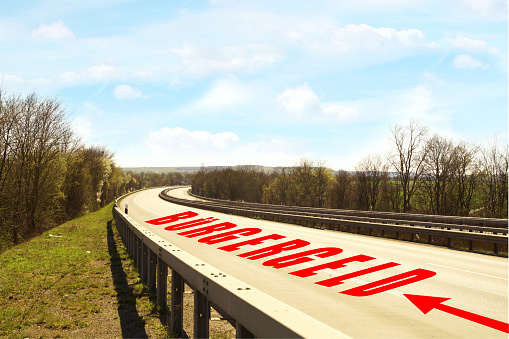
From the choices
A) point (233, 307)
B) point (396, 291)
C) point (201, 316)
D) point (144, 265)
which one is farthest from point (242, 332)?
point (144, 265)

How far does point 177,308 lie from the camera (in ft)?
18.1

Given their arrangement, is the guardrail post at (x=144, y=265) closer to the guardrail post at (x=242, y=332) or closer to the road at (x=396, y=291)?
the road at (x=396, y=291)

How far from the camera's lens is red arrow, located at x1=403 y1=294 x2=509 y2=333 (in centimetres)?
630

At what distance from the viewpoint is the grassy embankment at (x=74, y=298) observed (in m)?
6.18

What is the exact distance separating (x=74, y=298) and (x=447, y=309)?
6931 mm

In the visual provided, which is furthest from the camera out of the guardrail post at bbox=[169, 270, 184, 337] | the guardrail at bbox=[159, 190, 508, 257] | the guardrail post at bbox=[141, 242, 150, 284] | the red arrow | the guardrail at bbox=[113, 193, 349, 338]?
the guardrail at bbox=[159, 190, 508, 257]

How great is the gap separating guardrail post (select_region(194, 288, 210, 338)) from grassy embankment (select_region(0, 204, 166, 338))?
181cm

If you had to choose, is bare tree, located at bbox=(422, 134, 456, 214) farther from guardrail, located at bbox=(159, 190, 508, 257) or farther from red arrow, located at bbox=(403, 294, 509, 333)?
red arrow, located at bbox=(403, 294, 509, 333)

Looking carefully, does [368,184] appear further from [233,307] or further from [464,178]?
[233,307]

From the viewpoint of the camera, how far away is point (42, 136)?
3069cm

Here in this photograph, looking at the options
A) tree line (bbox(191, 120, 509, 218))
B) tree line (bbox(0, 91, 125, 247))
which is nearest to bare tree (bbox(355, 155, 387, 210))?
tree line (bbox(191, 120, 509, 218))

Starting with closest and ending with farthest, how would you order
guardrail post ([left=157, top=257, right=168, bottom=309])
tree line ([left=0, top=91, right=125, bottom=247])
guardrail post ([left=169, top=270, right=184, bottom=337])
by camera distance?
1. guardrail post ([left=169, top=270, right=184, bottom=337])
2. guardrail post ([left=157, top=257, right=168, bottom=309])
3. tree line ([left=0, top=91, right=125, bottom=247])

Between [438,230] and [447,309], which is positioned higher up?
[438,230]

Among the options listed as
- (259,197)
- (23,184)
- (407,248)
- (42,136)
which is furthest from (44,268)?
(259,197)
